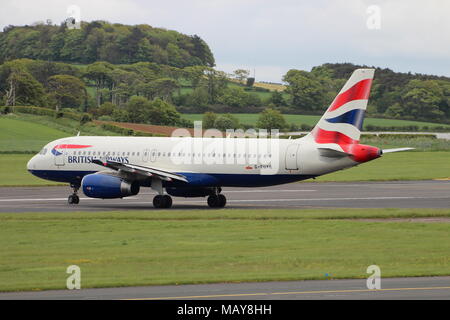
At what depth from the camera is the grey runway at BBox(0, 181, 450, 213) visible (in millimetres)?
45438

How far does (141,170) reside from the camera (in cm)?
4359

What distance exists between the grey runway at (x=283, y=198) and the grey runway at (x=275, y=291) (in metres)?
22.5

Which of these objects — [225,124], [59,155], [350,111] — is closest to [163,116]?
[225,124]

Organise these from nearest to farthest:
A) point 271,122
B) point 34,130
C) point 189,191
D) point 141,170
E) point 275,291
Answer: point 275,291 < point 141,170 < point 189,191 < point 34,130 < point 271,122

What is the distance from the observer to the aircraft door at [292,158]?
141 feet

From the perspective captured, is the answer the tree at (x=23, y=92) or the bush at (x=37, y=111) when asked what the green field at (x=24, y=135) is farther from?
the tree at (x=23, y=92)

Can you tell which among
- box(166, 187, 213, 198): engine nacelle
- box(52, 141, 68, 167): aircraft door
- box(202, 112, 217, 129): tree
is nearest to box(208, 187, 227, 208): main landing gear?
box(166, 187, 213, 198): engine nacelle

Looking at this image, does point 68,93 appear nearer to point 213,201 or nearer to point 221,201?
point 213,201

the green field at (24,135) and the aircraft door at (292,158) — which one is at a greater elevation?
the green field at (24,135)

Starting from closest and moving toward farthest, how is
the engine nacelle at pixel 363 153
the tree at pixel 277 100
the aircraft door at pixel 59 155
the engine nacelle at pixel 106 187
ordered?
the engine nacelle at pixel 363 153 → the engine nacelle at pixel 106 187 → the aircraft door at pixel 59 155 → the tree at pixel 277 100

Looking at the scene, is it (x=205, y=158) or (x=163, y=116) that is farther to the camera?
(x=163, y=116)

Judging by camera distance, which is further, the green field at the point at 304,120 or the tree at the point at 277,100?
the tree at the point at 277,100

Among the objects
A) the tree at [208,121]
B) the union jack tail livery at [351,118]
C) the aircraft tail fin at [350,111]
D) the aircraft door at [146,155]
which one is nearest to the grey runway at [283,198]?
the aircraft door at [146,155]

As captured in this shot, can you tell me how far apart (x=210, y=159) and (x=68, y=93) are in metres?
123
